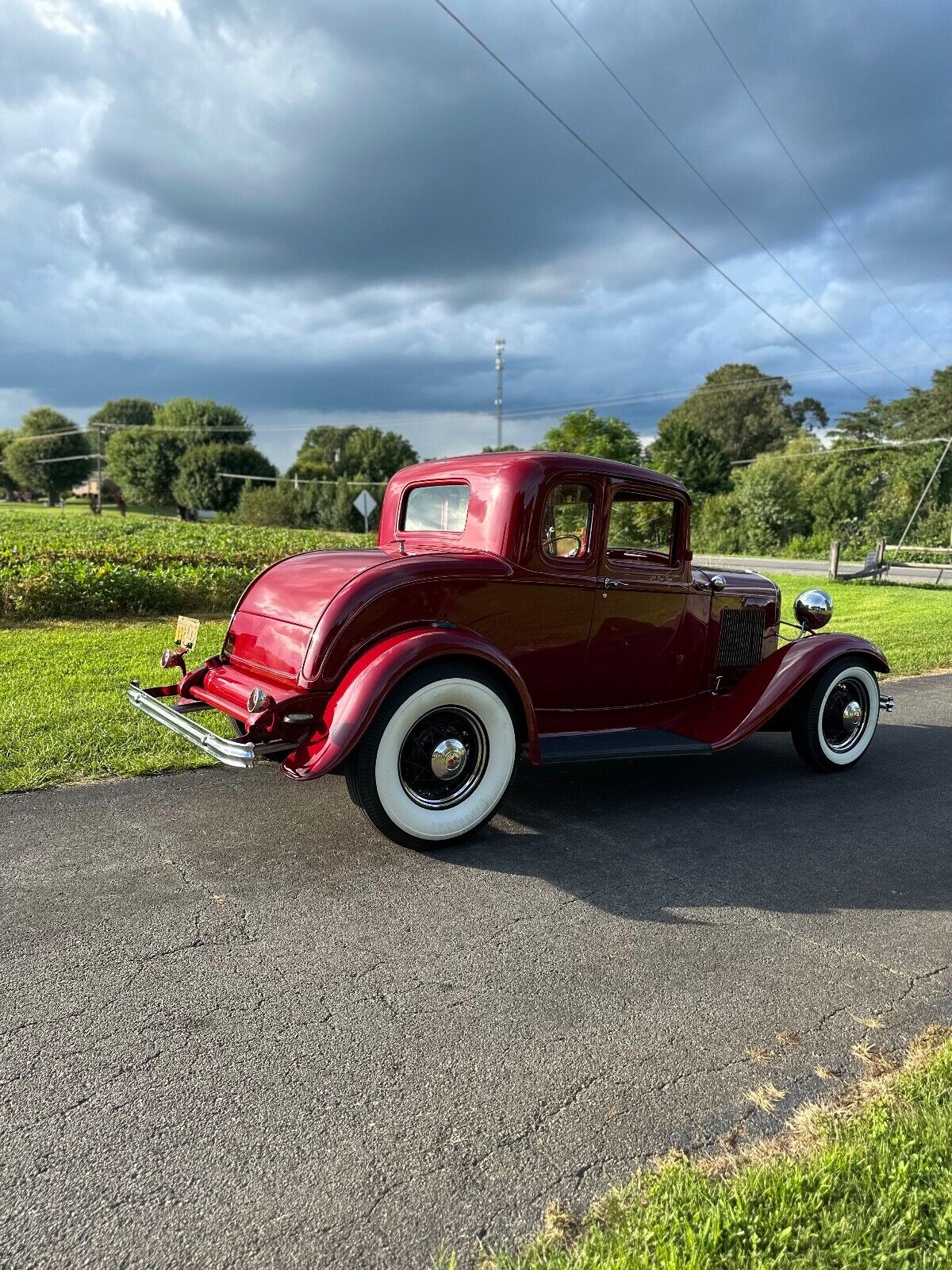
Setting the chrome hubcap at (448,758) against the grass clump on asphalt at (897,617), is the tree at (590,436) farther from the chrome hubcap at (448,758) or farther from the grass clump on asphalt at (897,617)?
the chrome hubcap at (448,758)

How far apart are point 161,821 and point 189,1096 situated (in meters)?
2.15

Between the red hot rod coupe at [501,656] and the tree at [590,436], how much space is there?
34245 mm

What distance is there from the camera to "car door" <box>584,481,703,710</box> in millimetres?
4902

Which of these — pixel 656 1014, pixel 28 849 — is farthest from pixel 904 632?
pixel 28 849

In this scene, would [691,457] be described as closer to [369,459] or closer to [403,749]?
[369,459]

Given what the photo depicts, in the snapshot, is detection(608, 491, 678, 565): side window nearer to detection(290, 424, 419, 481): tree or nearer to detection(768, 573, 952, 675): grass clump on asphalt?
detection(768, 573, 952, 675): grass clump on asphalt

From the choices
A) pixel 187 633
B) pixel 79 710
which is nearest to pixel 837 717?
pixel 187 633

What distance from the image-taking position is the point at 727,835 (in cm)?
447

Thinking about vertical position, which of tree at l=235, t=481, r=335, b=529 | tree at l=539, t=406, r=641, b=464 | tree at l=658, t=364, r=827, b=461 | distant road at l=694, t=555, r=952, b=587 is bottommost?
distant road at l=694, t=555, r=952, b=587

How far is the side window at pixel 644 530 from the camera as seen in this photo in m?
5.21

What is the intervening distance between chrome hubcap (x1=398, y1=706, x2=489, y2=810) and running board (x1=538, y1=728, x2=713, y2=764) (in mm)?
398

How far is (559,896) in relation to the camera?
3666mm

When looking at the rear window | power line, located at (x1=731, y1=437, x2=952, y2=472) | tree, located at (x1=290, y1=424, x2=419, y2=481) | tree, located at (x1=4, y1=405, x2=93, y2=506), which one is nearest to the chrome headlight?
the rear window

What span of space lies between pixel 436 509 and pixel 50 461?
95158mm
